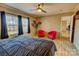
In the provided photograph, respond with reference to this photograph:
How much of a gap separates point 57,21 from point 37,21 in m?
0.40

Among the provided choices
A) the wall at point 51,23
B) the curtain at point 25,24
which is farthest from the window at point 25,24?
the wall at point 51,23

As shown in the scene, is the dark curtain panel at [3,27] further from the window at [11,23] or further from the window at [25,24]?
the window at [25,24]

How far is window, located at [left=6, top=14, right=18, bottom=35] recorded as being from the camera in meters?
1.42

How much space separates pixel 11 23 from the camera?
1428 mm

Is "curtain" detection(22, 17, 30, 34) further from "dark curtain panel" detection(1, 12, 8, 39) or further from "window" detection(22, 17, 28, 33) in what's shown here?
"dark curtain panel" detection(1, 12, 8, 39)

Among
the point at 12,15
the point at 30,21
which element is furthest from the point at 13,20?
the point at 30,21

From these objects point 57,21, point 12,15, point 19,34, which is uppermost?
point 12,15

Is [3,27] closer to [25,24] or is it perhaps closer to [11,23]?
[11,23]

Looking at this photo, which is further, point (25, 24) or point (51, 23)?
point (25, 24)

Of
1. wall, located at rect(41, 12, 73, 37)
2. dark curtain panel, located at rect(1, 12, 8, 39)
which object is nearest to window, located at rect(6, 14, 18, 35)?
dark curtain panel, located at rect(1, 12, 8, 39)

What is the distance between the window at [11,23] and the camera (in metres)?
1.42

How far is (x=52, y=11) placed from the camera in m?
1.48

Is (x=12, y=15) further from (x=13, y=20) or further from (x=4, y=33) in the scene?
(x=4, y=33)

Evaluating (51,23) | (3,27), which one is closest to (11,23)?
(3,27)
